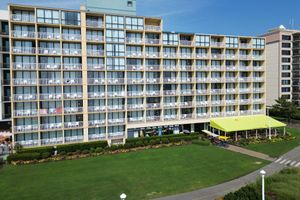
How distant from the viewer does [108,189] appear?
29219 mm

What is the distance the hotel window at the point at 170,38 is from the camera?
2136 inches

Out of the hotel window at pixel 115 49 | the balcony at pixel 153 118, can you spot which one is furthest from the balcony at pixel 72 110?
the balcony at pixel 153 118

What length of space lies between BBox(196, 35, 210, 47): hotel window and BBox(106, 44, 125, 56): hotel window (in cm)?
1694

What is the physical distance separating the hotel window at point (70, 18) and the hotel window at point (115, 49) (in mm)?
6754

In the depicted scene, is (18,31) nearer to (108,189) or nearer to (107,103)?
(107,103)

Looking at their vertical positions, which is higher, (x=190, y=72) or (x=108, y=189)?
(x=190, y=72)

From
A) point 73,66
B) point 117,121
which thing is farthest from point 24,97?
point 117,121

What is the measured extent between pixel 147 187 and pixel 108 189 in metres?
4.26

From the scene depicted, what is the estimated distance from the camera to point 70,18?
153 ft

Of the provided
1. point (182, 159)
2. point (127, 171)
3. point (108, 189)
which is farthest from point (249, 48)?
point (108, 189)

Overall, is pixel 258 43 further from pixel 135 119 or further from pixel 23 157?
pixel 23 157

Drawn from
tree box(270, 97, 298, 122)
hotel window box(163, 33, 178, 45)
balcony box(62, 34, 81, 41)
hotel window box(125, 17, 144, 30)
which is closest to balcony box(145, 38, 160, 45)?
hotel window box(163, 33, 178, 45)

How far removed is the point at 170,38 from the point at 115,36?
38.5 ft

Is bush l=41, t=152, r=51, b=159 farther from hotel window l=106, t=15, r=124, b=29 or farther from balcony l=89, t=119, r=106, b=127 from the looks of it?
hotel window l=106, t=15, r=124, b=29
